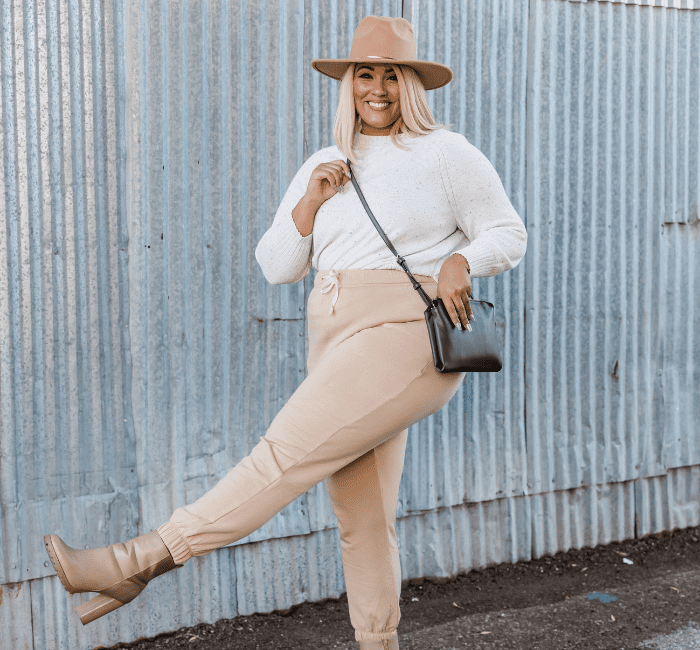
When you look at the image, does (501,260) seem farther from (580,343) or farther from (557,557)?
(557,557)

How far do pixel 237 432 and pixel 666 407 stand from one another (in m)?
2.77

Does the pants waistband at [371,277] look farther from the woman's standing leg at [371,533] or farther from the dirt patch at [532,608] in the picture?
the dirt patch at [532,608]

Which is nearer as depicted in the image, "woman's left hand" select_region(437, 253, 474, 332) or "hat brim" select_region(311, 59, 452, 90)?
"woman's left hand" select_region(437, 253, 474, 332)

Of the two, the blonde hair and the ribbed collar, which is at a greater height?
the blonde hair

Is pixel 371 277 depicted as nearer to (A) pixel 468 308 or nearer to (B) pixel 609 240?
(A) pixel 468 308

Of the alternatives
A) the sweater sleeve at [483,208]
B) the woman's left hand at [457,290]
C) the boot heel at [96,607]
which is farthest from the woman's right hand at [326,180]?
the boot heel at [96,607]

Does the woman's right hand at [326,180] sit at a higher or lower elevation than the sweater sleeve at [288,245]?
higher

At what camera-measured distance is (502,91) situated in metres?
4.45

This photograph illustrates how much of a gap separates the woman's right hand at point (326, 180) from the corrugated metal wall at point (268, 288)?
3.94 ft

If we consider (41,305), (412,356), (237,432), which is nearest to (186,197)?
(41,305)

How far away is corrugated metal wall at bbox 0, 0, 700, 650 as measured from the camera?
3539 millimetres

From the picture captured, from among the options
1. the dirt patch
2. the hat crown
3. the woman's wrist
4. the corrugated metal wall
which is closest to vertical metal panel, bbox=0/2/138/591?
the corrugated metal wall

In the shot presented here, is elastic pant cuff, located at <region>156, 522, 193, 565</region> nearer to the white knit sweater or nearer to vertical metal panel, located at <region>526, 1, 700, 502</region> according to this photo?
the white knit sweater

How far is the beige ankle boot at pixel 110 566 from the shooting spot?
2357mm
